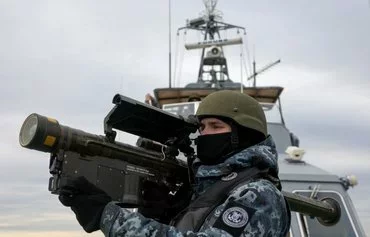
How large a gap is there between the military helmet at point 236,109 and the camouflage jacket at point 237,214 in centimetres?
13

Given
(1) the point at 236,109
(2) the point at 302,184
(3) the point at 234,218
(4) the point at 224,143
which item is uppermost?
(1) the point at 236,109

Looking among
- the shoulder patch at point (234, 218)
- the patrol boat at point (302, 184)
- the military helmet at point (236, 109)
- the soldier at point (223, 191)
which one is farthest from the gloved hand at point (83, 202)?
the patrol boat at point (302, 184)

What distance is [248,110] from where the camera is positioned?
288 centimetres

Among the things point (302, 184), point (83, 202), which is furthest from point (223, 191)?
point (302, 184)

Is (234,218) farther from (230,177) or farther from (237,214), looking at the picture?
(230,177)

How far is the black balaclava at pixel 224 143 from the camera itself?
2771 millimetres

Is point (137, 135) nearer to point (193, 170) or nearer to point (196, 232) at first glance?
point (193, 170)

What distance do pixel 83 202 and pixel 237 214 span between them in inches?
26.0

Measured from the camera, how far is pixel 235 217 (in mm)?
2465

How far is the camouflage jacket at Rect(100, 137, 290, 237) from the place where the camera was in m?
2.41

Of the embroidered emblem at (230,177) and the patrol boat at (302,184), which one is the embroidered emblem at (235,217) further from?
the patrol boat at (302,184)

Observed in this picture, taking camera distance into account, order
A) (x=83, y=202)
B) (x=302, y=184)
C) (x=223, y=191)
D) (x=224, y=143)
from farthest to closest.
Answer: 1. (x=302, y=184)
2. (x=224, y=143)
3. (x=223, y=191)
4. (x=83, y=202)

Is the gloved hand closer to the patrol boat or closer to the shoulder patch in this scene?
the shoulder patch

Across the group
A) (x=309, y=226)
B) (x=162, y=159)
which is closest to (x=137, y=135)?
(x=162, y=159)
